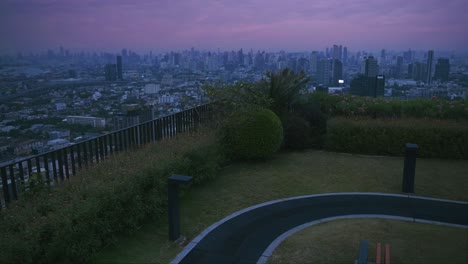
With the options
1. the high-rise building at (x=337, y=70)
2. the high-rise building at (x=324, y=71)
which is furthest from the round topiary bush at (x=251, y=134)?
the high-rise building at (x=337, y=70)

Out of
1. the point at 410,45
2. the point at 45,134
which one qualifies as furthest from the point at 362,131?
the point at 410,45

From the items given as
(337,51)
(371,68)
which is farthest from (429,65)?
(337,51)

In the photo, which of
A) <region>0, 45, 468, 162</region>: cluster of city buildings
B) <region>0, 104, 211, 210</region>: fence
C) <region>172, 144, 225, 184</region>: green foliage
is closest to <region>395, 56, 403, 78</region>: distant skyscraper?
<region>0, 45, 468, 162</region>: cluster of city buildings

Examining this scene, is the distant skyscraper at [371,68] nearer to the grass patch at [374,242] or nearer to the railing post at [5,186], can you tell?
the grass patch at [374,242]

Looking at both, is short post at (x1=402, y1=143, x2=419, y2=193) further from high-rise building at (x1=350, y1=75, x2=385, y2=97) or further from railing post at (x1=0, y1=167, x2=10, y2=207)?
high-rise building at (x1=350, y1=75, x2=385, y2=97)

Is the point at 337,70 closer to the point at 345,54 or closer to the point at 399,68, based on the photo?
the point at 399,68

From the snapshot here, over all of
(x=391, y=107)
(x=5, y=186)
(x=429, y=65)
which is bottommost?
(x=5, y=186)
